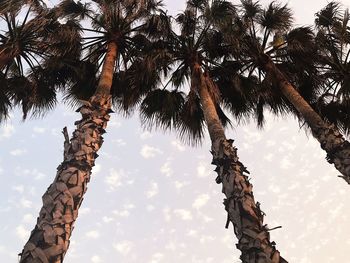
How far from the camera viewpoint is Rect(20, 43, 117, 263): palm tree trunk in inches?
199

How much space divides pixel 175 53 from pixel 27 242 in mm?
7840

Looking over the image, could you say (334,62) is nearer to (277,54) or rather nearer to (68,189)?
(277,54)

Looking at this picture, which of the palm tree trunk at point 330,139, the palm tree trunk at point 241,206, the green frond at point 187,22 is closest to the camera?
the palm tree trunk at point 241,206

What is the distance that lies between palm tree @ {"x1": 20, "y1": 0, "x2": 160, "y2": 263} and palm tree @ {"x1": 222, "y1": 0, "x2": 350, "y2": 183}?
9.60 feet

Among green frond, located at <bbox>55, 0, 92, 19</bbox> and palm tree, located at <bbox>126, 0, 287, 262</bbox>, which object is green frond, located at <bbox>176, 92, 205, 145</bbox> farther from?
green frond, located at <bbox>55, 0, 92, 19</bbox>

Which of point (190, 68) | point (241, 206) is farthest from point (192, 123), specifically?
point (241, 206)

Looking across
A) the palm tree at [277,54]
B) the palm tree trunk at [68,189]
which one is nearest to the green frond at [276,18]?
the palm tree at [277,54]

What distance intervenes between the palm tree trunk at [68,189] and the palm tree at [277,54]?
17.0 feet

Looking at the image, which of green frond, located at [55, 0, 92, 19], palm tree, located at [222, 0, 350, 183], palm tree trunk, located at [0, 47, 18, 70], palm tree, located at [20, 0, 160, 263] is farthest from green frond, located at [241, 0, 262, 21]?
palm tree trunk, located at [0, 47, 18, 70]

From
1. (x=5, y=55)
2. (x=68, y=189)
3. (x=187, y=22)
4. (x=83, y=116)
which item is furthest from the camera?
(x=187, y=22)

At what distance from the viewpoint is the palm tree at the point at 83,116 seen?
17.2 feet

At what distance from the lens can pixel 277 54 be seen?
41.8ft

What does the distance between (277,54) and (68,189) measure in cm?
892

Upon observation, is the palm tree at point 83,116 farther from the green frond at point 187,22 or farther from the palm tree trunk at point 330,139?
the palm tree trunk at point 330,139
